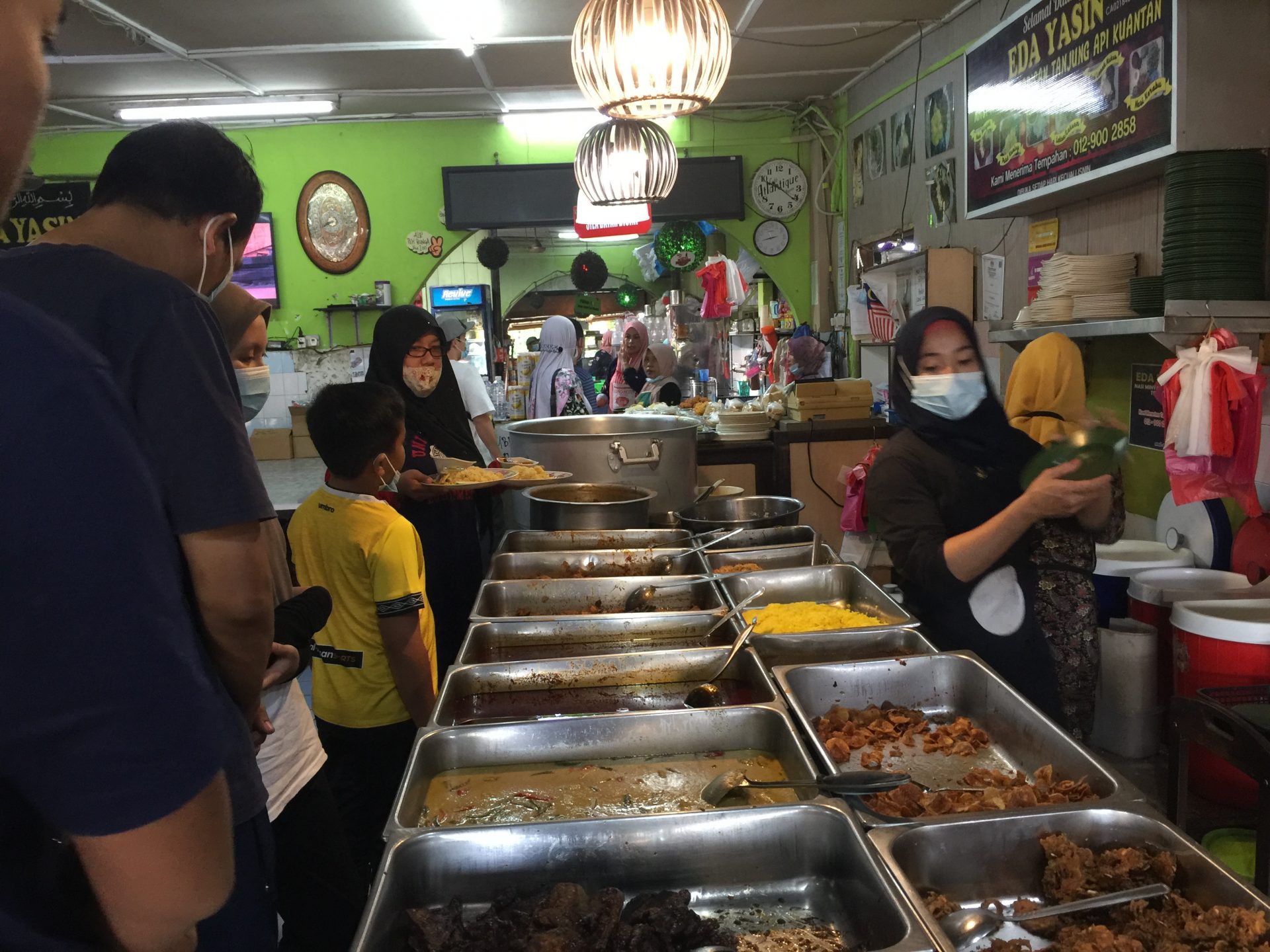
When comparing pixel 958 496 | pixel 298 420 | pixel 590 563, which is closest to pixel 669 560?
pixel 590 563

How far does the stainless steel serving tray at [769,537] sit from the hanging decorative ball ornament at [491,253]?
6.90 m

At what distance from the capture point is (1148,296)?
124 inches

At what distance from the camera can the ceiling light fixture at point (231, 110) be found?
22.9 feet

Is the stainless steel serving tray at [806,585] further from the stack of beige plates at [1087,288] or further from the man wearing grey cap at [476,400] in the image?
the man wearing grey cap at [476,400]

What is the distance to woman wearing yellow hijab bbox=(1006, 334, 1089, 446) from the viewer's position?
11.8 feet

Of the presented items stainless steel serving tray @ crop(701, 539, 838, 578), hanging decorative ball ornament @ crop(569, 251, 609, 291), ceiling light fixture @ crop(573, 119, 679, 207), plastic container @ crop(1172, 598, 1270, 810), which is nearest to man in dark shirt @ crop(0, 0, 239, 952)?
stainless steel serving tray @ crop(701, 539, 838, 578)

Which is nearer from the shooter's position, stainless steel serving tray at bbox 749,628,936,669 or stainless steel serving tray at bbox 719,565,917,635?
stainless steel serving tray at bbox 749,628,936,669

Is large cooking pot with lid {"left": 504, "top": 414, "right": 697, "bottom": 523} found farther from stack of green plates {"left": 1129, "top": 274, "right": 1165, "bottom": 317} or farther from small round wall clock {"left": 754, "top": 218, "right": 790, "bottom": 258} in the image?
small round wall clock {"left": 754, "top": 218, "right": 790, "bottom": 258}

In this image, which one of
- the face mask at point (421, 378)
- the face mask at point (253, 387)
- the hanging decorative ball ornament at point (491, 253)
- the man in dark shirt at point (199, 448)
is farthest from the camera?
the hanging decorative ball ornament at point (491, 253)

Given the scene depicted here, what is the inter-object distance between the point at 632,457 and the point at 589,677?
1423 millimetres

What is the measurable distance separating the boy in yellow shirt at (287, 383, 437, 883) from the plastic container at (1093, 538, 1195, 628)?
267 cm

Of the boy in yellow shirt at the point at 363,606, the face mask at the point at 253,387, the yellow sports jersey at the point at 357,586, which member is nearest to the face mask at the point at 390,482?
the boy in yellow shirt at the point at 363,606

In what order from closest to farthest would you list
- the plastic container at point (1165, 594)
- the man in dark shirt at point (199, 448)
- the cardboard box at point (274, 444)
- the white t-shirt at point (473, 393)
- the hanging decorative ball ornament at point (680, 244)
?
the man in dark shirt at point (199, 448) < the plastic container at point (1165, 594) < the white t-shirt at point (473, 393) < the hanging decorative ball ornament at point (680, 244) < the cardboard box at point (274, 444)

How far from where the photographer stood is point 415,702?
2338 millimetres
